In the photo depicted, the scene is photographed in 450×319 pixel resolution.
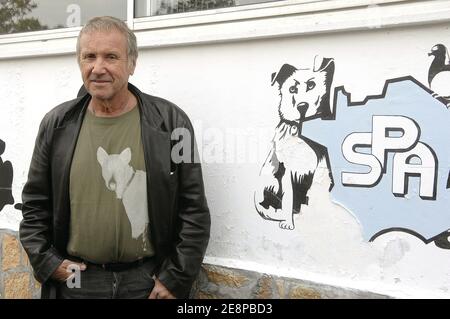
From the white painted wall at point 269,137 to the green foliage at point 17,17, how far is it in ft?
4.44

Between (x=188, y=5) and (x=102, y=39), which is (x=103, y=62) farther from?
(x=188, y=5)

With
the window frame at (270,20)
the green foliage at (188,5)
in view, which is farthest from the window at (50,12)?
the green foliage at (188,5)

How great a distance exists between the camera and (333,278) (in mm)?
2543

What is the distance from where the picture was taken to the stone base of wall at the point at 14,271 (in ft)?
12.1

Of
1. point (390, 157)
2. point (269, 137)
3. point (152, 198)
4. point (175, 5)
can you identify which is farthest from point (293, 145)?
point (175, 5)

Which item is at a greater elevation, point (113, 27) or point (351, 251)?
point (113, 27)

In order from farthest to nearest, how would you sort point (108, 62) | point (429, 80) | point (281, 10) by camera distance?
point (281, 10)
point (108, 62)
point (429, 80)

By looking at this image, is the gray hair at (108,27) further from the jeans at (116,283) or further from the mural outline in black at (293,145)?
the jeans at (116,283)

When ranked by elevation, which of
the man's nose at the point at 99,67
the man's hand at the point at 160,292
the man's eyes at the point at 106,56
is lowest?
the man's hand at the point at 160,292

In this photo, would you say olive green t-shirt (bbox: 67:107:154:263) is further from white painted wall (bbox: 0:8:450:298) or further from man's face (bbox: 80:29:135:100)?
white painted wall (bbox: 0:8:450:298)

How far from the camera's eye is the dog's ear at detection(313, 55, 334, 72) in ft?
8.20

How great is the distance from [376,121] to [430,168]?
34 centimetres
